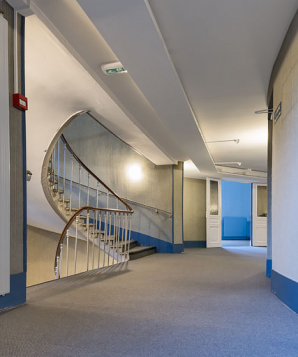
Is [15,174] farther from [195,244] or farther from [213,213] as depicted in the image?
[195,244]

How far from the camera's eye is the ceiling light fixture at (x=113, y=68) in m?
3.24

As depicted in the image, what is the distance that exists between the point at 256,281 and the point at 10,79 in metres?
3.72

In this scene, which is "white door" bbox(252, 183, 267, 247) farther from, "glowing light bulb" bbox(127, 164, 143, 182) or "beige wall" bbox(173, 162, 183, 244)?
"glowing light bulb" bbox(127, 164, 143, 182)

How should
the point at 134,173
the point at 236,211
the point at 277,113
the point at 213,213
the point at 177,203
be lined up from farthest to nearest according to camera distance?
1. the point at 236,211
2. the point at 213,213
3. the point at 134,173
4. the point at 177,203
5. the point at 277,113

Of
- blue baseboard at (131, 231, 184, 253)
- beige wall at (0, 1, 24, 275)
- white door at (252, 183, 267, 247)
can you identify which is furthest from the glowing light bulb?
beige wall at (0, 1, 24, 275)

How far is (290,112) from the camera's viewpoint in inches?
107

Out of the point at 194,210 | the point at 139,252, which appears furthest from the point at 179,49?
the point at 194,210

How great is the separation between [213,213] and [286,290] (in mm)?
7562

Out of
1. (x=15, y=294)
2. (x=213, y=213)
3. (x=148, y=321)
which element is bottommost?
(x=213, y=213)

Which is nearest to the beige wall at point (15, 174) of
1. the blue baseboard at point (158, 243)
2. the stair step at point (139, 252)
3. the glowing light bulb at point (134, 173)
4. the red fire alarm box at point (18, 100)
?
the red fire alarm box at point (18, 100)

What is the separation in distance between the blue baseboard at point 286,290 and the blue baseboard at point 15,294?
2.21m

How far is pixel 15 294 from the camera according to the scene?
97.4 inches

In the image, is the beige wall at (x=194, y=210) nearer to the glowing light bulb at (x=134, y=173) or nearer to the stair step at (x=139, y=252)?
the glowing light bulb at (x=134, y=173)

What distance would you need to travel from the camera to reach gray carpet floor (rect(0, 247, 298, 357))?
1852 millimetres
